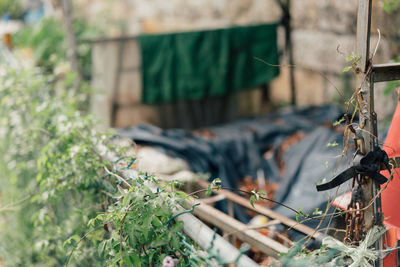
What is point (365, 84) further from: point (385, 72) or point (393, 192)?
point (393, 192)

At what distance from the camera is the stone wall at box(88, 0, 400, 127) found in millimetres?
6100

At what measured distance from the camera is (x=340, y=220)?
201cm

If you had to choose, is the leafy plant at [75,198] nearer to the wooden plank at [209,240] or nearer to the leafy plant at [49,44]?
the wooden plank at [209,240]

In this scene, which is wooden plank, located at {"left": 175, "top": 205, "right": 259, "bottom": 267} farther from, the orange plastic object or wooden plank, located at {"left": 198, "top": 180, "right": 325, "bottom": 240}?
the orange plastic object

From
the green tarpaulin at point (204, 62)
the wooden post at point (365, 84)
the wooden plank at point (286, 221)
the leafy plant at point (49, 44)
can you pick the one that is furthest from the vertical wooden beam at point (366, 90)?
the leafy plant at point (49, 44)

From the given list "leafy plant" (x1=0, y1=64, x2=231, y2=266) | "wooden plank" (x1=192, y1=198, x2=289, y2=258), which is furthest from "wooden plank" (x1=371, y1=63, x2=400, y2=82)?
"wooden plank" (x1=192, y1=198, x2=289, y2=258)

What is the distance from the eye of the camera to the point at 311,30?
25.0 feet

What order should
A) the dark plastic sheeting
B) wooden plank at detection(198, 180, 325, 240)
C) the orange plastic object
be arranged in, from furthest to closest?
the dark plastic sheeting, wooden plank at detection(198, 180, 325, 240), the orange plastic object

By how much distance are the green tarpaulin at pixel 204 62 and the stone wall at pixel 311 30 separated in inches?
23.8

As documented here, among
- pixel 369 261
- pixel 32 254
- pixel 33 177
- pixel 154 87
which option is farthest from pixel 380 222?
pixel 154 87

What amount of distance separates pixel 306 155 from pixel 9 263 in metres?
3.24

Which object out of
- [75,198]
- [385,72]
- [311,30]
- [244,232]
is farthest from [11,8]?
[385,72]

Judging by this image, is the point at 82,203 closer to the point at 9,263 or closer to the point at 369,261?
the point at 369,261

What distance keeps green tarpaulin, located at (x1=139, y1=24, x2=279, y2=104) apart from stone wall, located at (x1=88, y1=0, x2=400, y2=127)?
23.8 inches
